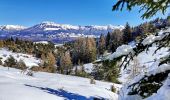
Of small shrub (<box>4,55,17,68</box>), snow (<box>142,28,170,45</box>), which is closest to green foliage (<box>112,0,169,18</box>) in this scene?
snow (<box>142,28,170,45</box>)

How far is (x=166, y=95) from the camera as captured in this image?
2.49 meters

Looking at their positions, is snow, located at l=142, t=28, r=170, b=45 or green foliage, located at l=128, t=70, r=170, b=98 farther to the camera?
snow, located at l=142, t=28, r=170, b=45

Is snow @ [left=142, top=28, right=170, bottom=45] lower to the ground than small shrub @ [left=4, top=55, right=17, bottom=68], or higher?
lower

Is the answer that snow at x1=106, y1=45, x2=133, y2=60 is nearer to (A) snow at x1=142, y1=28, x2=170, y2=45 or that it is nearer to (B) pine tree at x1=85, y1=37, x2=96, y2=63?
(A) snow at x1=142, y1=28, x2=170, y2=45

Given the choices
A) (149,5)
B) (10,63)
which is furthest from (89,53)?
(149,5)

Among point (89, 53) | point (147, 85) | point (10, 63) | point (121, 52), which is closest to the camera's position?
point (121, 52)

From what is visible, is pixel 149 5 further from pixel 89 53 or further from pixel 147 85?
pixel 89 53

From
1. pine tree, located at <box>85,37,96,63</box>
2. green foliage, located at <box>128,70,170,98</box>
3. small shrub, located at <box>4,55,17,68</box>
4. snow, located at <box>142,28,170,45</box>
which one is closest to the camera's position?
green foliage, located at <box>128,70,170,98</box>

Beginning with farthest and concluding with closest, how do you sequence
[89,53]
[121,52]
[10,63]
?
1. [89,53]
2. [10,63]
3. [121,52]

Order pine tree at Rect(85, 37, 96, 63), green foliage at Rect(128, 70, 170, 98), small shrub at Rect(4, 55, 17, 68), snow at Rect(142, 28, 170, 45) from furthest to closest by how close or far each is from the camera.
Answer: pine tree at Rect(85, 37, 96, 63)
small shrub at Rect(4, 55, 17, 68)
snow at Rect(142, 28, 170, 45)
green foliage at Rect(128, 70, 170, 98)

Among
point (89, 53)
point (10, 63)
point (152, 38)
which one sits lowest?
point (152, 38)

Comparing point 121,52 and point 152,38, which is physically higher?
point 152,38

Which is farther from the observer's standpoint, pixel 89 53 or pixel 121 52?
pixel 89 53

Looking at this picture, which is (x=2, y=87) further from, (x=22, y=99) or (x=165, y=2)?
(x=165, y=2)
